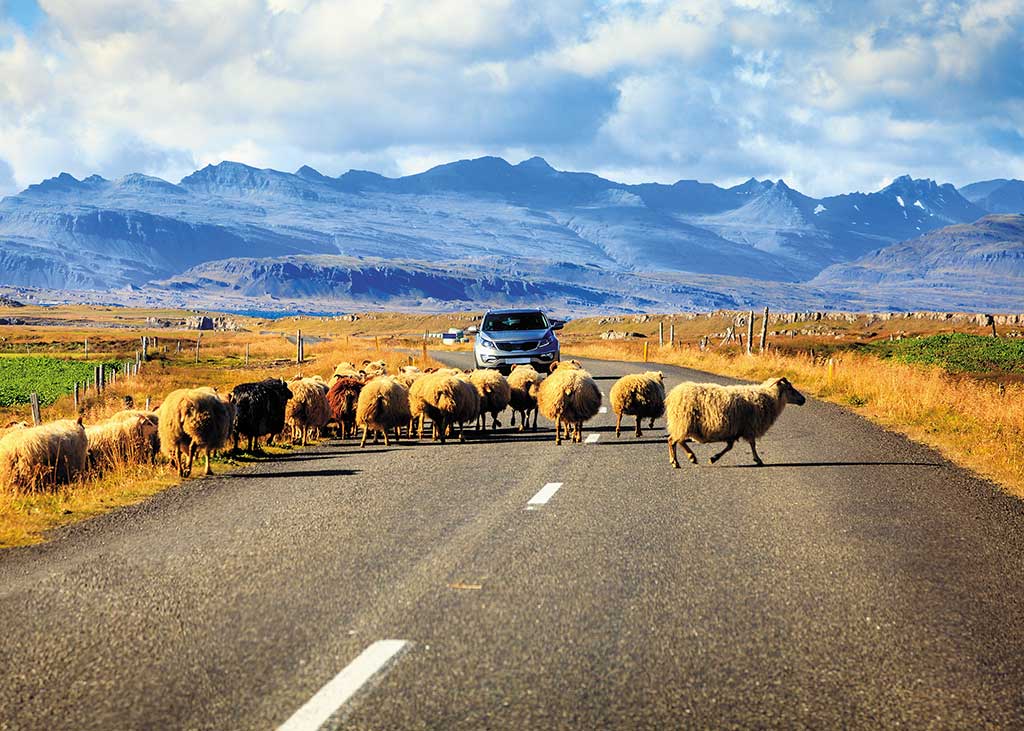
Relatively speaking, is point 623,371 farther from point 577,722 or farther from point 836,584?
point 577,722

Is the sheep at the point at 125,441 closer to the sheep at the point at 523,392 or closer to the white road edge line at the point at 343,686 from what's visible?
the sheep at the point at 523,392

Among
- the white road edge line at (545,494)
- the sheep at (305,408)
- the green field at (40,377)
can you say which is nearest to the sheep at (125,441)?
the sheep at (305,408)

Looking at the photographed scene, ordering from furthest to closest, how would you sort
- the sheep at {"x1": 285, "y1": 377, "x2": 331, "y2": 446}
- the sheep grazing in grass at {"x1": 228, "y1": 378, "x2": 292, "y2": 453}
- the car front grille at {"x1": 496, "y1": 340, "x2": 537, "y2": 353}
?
the car front grille at {"x1": 496, "y1": 340, "x2": 537, "y2": 353} < the sheep at {"x1": 285, "y1": 377, "x2": 331, "y2": 446} < the sheep grazing in grass at {"x1": 228, "y1": 378, "x2": 292, "y2": 453}

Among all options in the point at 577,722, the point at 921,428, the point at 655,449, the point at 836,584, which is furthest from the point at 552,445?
the point at 577,722

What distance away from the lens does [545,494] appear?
11.1 metres

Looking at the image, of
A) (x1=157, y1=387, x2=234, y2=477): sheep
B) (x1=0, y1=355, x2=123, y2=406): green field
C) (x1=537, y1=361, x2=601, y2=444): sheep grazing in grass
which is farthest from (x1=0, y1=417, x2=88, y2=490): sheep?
(x1=0, y1=355, x2=123, y2=406): green field

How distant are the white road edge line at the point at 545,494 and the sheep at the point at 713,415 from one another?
2311mm

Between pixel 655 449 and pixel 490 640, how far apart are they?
32.7ft

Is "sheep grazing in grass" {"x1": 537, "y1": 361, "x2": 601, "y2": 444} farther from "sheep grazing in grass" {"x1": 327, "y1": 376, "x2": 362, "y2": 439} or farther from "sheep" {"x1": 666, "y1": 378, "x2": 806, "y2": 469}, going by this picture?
"sheep grazing in grass" {"x1": 327, "y1": 376, "x2": 362, "y2": 439}

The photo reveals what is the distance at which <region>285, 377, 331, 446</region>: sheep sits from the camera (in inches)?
708

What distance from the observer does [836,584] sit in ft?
23.9

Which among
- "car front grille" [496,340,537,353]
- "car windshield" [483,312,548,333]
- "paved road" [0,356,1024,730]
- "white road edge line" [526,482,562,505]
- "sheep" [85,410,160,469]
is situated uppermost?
"car windshield" [483,312,548,333]

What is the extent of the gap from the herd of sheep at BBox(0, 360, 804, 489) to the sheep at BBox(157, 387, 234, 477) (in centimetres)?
1

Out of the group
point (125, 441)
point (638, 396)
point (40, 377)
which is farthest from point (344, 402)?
point (40, 377)
